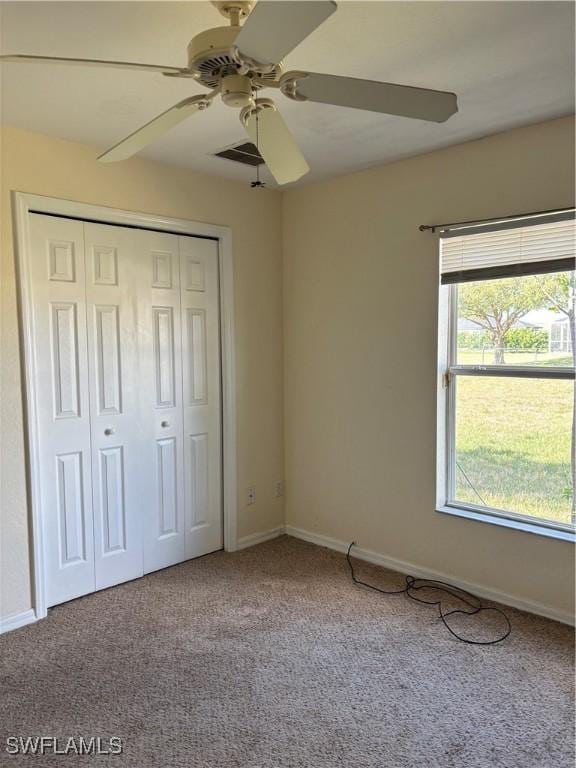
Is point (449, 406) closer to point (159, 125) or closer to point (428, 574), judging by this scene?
point (428, 574)

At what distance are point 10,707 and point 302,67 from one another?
8.82 feet

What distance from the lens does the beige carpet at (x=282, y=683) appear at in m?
1.89

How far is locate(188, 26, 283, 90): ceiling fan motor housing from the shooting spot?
1.32 metres

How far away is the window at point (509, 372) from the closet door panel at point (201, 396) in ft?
4.74

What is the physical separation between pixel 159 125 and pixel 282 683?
7.11 feet

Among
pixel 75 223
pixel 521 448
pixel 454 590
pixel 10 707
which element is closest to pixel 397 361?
pixel 521 448

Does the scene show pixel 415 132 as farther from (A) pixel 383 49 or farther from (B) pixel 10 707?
(B) pixel 10 707

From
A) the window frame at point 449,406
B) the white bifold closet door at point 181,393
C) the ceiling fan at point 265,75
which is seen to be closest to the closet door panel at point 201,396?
the white bifold closet door at point 181,393

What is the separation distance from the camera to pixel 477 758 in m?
1.85

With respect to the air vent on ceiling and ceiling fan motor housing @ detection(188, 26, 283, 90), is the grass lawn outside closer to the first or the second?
the air vent on ceiling

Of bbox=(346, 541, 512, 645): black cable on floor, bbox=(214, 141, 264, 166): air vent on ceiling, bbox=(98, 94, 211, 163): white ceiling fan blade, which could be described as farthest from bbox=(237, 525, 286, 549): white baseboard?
bbox=(98, 94, 211, 163): white ceiling fan blade

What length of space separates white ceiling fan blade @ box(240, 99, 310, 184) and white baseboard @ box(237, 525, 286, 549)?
2.52m

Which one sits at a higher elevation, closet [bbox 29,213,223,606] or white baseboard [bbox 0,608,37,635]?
closet [bbox 29,213,223,606]

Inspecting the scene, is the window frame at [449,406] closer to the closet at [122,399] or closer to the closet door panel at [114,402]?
the closet at [122,399]
